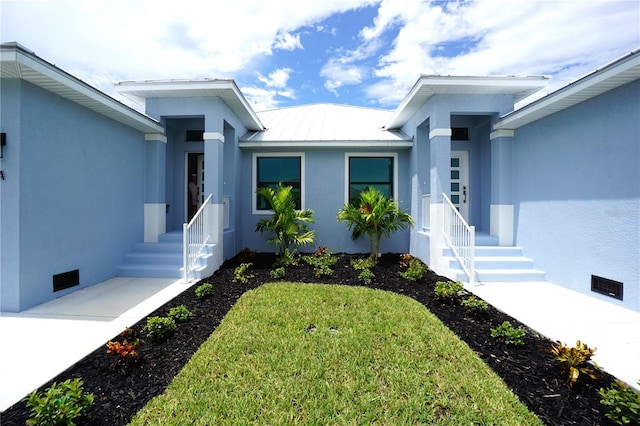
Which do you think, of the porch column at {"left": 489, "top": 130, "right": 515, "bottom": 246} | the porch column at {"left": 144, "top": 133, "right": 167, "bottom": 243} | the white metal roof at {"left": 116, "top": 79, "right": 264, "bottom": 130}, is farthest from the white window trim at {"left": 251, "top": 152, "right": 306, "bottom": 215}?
the porch column at {"left": 489, "top": 130, "right": 515, "bottom": 246}

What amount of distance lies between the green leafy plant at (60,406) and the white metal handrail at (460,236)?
18.9ft

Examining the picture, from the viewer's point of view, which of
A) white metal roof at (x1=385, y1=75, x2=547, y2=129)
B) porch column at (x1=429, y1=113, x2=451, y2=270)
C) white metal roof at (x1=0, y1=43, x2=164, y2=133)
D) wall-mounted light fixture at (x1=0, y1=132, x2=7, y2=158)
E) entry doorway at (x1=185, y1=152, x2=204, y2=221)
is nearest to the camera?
white metal roof at (x1=0, y1=43, x2=164, y2=133)

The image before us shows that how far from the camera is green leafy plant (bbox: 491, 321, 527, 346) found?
319cm

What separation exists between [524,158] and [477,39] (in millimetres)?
2816

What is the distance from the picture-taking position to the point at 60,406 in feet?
6.31

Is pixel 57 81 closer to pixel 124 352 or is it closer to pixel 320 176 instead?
pixel 124 352

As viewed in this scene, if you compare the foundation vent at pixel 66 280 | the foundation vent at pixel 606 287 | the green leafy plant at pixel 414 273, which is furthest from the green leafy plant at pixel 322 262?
the foundation vent at pixel 606 287

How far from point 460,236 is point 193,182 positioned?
7.25 metres

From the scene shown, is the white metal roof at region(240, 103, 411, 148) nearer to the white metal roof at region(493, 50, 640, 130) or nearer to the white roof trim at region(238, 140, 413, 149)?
the white roof trim at region(238, 140, 413, 149)

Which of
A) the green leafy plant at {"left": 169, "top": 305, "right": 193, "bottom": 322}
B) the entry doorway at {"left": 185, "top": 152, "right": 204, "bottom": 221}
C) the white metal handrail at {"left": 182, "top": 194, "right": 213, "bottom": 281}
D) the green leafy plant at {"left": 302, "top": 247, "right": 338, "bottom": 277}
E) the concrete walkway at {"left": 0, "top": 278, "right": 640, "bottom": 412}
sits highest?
the entry doorway at {"left": 185, "top": 152, "right": 204, "bottom": 221}

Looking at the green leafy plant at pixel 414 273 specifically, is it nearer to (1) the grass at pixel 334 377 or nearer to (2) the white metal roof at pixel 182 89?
(1) the grass at pixel 334 377

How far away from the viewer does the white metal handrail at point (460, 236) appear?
547cm

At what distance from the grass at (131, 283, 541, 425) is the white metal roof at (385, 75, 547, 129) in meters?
4.74

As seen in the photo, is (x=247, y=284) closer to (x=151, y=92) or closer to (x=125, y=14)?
(x=151, y=92)
